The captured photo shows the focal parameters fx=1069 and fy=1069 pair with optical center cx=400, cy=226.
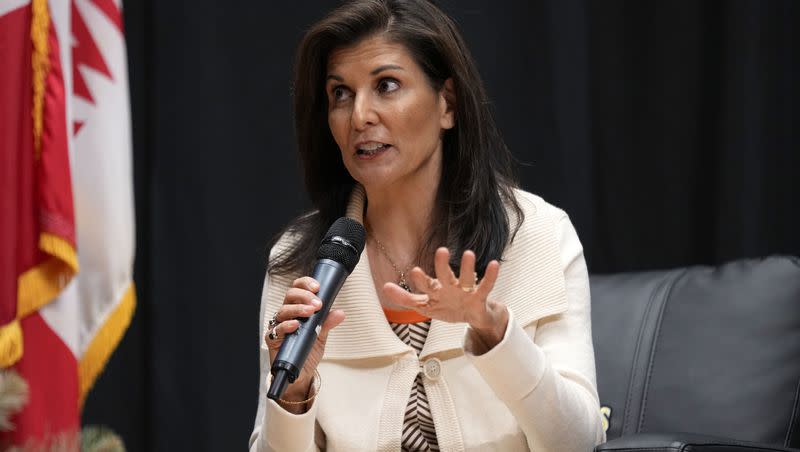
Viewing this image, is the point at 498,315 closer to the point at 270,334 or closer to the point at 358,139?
→ the point at 270,334

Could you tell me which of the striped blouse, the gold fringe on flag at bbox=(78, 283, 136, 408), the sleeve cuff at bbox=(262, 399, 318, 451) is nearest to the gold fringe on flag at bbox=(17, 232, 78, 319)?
the gold fringe on flag at bbox=(78, 283, 136, 408)

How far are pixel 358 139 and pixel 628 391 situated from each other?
30.3 inches

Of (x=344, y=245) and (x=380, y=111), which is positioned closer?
(x=344, y=245)

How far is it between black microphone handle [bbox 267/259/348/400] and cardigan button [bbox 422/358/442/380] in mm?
514

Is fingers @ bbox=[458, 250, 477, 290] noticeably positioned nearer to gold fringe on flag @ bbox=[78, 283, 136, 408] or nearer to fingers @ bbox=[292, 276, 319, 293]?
fingers @ bbox=[292, 276, 319, 293]

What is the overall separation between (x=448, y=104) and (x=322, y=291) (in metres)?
0.82

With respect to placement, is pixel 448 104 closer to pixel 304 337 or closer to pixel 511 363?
pixel 511 363

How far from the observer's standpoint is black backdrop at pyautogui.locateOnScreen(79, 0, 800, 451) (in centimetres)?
303

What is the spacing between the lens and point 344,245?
1.55 meters

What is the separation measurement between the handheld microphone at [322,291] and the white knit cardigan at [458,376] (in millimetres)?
377

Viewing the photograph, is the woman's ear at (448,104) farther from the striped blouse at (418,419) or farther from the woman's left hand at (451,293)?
the woman's left hand at (451,293)

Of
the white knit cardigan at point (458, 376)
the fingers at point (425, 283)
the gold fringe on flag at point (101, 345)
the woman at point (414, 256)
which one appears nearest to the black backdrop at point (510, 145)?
the gold fringe on flag at point (101, 345)

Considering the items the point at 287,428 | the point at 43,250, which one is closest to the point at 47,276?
the point at 43,250

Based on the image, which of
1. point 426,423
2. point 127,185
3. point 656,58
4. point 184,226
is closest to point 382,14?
point 127,185
